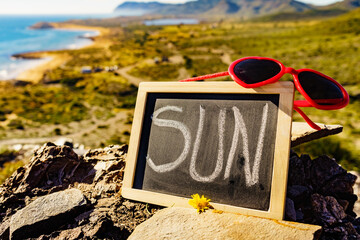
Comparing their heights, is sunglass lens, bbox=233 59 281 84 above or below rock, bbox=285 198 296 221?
above

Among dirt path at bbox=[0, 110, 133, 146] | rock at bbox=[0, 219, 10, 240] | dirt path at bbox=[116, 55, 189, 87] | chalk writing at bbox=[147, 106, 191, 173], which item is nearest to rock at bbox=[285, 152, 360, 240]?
chalk writing at bbox=[147, 106, 191, 173]

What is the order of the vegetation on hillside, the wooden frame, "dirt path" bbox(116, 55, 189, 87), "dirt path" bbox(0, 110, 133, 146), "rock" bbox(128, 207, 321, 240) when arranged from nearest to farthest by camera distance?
"rock" bbox(128, 207, 321, 240), the wooden frame, the vegetation on hillside, "dirt path" bbox(0, 110, 133, 146), "dirt path" bbox(116, 55, 189, 87)

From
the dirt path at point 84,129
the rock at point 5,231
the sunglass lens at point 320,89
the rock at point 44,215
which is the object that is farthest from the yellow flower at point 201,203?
the dirt path at point 84,129

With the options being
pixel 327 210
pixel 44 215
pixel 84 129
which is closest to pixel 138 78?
pixel 84 129

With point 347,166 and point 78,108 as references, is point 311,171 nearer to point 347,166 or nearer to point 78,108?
point 347,166

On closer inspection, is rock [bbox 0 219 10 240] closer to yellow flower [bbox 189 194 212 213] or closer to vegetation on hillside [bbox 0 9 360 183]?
yellow flower [bbox 189 194 212 213]

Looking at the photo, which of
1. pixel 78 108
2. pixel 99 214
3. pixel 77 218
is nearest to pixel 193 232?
pixel 99 214

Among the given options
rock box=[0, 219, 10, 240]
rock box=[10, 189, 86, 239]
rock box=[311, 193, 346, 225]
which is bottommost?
rock box=[311, 193, 346, 225]
